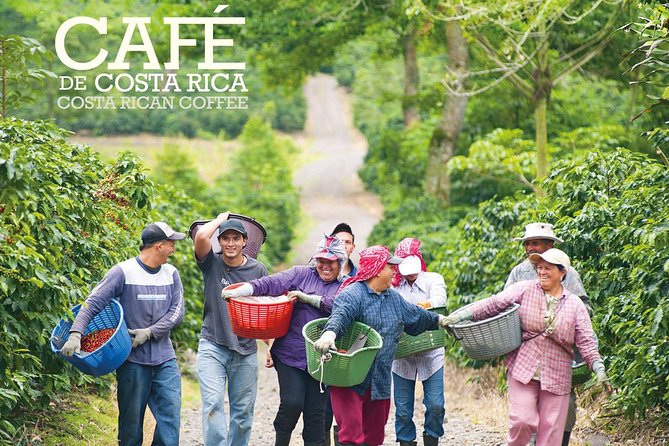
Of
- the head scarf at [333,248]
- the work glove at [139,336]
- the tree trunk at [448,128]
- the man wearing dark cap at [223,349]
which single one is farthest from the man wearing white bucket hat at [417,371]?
the tree trunk at [448,128]

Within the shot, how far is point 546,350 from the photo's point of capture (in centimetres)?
679

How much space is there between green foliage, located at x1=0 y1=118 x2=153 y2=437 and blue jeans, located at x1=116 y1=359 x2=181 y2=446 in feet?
2.23

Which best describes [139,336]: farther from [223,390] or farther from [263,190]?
[263,190]

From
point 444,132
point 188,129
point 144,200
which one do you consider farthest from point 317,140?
point 144,200

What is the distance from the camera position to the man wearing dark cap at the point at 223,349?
769cm

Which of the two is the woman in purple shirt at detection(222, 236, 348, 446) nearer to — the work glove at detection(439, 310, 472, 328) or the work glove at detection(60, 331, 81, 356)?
the work glove at detection(439, 310, 472, 328)

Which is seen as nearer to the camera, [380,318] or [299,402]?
[380,318]

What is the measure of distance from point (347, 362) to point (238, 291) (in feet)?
3.69

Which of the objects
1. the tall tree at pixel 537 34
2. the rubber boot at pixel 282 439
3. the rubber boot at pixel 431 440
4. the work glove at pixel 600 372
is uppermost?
the tall tree at pixel 537 34

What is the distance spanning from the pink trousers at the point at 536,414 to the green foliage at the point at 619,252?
2.88 ft

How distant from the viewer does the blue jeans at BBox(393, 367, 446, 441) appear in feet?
27.0

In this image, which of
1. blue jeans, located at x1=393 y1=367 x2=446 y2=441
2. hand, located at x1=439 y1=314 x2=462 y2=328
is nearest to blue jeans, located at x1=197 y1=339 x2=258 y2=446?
blue jeans, located at x1=393 y1=367 x2=446 y2=441

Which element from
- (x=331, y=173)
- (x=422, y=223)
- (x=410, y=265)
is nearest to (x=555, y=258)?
(x=410, y=265)

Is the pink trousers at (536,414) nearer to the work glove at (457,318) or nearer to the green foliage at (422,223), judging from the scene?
the work glove at (457,318)
